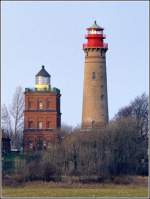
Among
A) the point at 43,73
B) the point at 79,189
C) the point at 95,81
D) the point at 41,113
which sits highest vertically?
the point at 43,73

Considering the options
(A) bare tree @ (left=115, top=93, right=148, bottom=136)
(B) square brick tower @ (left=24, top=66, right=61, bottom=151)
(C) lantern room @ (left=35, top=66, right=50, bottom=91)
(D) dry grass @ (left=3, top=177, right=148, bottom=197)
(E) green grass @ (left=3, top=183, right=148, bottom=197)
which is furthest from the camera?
(C) lantern room @ (left=35, top=66, right=50, bottom=91)

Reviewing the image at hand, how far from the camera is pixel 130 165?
6097 centimetres

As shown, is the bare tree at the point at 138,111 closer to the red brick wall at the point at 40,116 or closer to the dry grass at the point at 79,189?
the red brick wall at the point at 40,116

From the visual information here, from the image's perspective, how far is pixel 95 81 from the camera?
70.6 m

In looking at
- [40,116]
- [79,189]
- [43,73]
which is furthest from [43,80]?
[79,189]

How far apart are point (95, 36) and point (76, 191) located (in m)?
26.3

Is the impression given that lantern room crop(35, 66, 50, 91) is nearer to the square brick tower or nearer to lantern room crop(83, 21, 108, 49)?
the square brick tower

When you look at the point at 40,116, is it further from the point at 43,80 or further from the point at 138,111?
the point at 138,111

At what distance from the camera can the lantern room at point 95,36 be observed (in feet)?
233

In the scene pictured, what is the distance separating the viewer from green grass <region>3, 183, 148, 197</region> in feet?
142

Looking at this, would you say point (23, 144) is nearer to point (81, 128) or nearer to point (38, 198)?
point (81, 128)

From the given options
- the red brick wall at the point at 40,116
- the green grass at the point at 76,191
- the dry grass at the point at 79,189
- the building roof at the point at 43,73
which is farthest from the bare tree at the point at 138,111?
the green grass at the point at 76,191

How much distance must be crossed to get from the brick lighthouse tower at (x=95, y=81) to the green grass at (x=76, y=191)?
17.6 m

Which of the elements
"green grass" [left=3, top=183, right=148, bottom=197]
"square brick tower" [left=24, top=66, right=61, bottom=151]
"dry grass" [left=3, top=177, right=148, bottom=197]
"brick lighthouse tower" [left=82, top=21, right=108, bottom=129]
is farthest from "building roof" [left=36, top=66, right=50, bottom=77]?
"green grass" [left=3, top=183, right=148, bottom=197]
